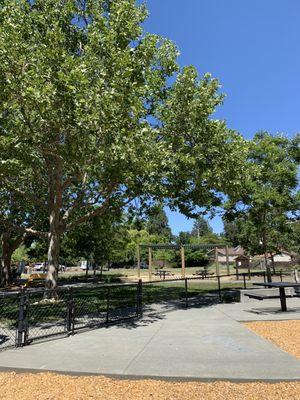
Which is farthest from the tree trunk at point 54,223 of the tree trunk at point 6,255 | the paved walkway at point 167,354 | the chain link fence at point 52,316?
the tree trunk at point 6,255

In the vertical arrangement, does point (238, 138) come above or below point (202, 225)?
below

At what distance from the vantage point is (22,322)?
8852 mm

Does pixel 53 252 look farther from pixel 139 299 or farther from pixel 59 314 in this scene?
pixel 139 299

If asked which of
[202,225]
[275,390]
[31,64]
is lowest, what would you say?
[275,390]

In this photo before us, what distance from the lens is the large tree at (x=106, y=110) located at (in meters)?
10.5

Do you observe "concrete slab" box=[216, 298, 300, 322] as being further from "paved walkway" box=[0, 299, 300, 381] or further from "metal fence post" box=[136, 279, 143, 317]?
"metal fence post" box=[136, 279, 143, 317]

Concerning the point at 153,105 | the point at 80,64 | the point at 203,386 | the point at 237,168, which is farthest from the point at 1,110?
the point at 203,386

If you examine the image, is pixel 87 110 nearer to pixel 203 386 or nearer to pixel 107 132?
pixel 107 132

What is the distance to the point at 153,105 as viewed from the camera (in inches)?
645

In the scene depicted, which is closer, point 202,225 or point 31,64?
point 31,64

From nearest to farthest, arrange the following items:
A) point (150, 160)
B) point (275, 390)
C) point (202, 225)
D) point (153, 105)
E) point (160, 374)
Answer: point (275, 390) → point (160, 374) → point (150, 160) → point (153, 105) → point (202, 225)

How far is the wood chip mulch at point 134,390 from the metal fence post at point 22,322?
2.43 metres

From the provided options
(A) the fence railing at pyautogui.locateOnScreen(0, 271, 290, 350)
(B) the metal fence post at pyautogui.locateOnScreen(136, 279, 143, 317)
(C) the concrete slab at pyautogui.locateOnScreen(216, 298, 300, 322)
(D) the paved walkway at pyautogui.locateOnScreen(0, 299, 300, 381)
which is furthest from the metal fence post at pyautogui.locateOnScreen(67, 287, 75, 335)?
(C) the concrete slab at pyautogui.locateOnScreen(216, 298, 300, 322)

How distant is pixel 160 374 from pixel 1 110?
8762 mm
